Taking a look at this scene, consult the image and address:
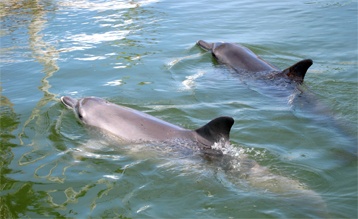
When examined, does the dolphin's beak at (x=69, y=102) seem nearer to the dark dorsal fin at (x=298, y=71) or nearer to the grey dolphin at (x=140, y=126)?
the grey dolphin at (x=140, y=126)

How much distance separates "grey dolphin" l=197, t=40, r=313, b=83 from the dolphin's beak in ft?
11.3

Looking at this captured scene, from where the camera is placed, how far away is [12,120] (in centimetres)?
877

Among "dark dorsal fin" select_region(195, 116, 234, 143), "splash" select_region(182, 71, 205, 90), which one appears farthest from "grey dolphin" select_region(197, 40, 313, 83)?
"dark dorsal fin" select_region(195, 116, 234, 143)

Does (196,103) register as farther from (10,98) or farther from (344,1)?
(344,1)

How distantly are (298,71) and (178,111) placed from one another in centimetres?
227

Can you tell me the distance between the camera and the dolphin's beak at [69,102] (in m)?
8.69

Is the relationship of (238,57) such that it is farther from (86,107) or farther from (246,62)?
(86,107)

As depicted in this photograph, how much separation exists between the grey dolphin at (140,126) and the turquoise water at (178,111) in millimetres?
188

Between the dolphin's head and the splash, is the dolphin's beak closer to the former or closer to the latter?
the dolphin's head

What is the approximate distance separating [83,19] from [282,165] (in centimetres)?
1049

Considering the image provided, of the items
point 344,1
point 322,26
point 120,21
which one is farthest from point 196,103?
point 344,1

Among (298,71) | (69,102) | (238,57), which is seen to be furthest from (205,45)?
(69,102)

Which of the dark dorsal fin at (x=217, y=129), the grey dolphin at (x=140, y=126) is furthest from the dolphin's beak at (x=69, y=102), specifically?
the dark dorsal fin at (x=217, y=129)

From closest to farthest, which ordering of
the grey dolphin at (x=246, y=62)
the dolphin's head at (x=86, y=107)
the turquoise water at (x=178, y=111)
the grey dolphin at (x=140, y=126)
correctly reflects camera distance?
the turquoise water at (x=178, y=111) < the grey dolphin at (x=140, y=126) < the dolphin's head at (x=86, y=107) < the grey dolphin at (x=246, y=62)
